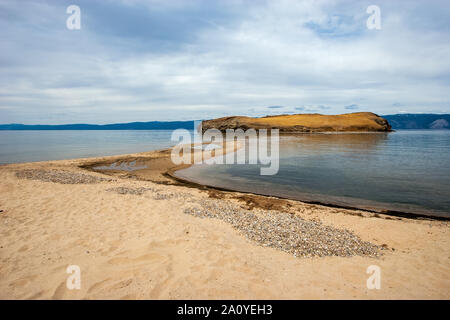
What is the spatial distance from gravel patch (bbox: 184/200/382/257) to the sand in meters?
0.25

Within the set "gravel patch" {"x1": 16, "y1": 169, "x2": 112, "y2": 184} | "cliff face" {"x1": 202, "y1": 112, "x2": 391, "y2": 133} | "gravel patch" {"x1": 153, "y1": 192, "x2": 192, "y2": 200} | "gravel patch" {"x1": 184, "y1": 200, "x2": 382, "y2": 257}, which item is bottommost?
"gravel patch" {"x1": 184, "y1": 200, "x2": 382, "y2": 257}

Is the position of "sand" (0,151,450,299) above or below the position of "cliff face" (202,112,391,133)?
below

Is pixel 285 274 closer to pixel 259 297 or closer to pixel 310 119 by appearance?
pixel 259 297

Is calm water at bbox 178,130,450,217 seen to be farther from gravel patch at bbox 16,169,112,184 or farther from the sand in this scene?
gravel patch at bbox 16,169,112,184

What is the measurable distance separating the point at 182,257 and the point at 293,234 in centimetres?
350

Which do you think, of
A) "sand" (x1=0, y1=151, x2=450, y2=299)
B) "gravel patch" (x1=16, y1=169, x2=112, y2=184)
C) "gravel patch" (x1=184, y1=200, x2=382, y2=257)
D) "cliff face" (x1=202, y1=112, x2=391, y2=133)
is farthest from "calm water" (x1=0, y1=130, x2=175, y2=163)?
"cliff face" (x1=202, y1=112, x2=391, y2=133)

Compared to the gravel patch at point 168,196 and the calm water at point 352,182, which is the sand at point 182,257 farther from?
the calm water at point 352,182

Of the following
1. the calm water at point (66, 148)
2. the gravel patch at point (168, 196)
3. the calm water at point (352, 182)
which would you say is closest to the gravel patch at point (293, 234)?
the gravel patch at point (168, 196)

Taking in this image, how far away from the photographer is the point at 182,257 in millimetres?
5695

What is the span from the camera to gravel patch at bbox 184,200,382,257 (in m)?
6.34

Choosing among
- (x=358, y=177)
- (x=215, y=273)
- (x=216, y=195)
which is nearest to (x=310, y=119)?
(x=358, y=177)

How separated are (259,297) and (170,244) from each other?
2.96m

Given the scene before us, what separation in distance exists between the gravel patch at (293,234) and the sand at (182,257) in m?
0.25

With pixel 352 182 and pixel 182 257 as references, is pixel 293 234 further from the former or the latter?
pixel 352 182
